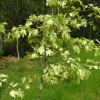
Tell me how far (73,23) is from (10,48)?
8295 millimetres

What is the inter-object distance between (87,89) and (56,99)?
120 centimetres

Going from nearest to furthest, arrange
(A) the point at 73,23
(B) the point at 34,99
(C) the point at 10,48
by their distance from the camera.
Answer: (A) the point at 73,23 < (B) the point at 34,99 < (C) the point at 10,48

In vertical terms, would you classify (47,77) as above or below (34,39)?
below

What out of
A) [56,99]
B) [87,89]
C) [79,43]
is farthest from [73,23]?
[87,89]

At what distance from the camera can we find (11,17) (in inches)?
272

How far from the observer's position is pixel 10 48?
29.8 feet

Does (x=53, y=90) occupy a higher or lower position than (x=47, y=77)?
lower

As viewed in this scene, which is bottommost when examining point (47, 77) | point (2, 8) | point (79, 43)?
point (47, 77)

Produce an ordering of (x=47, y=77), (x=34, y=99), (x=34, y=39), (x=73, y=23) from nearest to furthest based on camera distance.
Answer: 1. (x=47, y=77)
2. (x=73, y=23)
3. (x=34, y=39)
4. (x=34, y=99)

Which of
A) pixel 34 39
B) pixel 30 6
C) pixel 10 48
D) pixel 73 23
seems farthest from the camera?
pixel 10 48

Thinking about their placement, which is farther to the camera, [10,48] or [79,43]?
[10,48]

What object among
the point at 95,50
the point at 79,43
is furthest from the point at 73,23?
the point at 95,50

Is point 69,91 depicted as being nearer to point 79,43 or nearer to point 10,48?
point 79,43

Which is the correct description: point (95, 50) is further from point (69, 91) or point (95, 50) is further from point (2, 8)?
point (2, 8)
